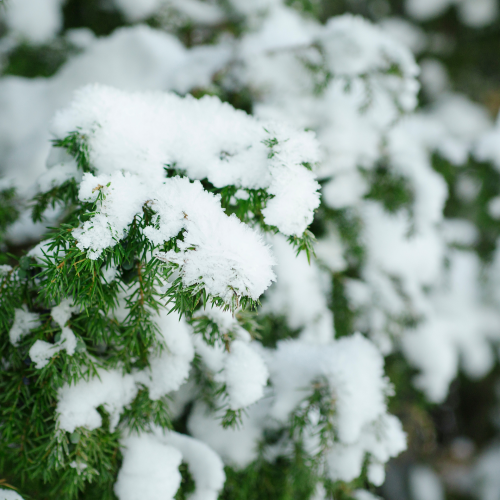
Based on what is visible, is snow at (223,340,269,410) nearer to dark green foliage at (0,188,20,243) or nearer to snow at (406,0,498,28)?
dark green foliage at (0,188,20,243)

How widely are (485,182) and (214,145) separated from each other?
60.1 inches

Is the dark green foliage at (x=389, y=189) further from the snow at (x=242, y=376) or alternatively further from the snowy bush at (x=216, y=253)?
the snow at (x=242, y=376)

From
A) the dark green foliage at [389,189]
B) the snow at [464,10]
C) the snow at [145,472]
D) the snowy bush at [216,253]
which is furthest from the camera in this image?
the snow at [464,10]

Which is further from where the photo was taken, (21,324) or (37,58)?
(37,58)

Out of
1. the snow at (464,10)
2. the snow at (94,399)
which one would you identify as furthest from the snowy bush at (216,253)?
the snow at (464,10)

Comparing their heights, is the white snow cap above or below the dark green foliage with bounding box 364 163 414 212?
below

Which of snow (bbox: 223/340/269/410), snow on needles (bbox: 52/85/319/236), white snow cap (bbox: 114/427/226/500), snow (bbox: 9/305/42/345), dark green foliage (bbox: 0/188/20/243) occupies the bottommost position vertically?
white snow cap (bbox: 114/427/226/500)

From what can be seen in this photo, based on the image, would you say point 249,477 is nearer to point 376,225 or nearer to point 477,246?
point 376,225

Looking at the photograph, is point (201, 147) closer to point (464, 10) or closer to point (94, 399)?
point (94, 399)

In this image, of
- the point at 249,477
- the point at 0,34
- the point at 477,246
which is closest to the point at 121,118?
the point at 249,477

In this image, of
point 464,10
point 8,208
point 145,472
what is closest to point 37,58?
point 8,208

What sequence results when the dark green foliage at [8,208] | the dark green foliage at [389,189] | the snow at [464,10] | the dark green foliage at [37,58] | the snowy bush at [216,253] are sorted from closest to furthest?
the snowy bush at [216,253] → the dark green foliage at [8,208] → the dark green foliage at [389,189] → the dark green foliage at [37,58] → the snow at [464,10]

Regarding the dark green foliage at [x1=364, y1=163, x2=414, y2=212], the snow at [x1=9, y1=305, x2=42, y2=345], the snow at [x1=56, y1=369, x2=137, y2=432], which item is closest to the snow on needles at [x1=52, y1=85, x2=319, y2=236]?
the snow at [x1=9, y1=305, x2=42, y2=345]

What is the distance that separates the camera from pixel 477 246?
7.25 ft
